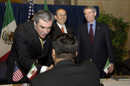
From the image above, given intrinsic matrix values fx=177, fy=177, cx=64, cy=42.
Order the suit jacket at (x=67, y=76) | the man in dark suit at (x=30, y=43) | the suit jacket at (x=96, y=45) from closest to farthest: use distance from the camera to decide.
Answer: the suit jacket at (x=67, y=76) → the man in dark suit at (x=30, y=43) → the suit jacket at (x=96, y=45)

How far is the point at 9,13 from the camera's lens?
20.4 ft

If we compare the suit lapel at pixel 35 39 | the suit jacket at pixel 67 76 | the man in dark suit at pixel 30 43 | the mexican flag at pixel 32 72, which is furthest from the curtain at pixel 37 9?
the suit jacket at pixel 67 76

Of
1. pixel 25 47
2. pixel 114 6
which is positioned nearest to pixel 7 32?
pixel 25 47

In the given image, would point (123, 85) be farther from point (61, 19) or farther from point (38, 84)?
point (61, 19)

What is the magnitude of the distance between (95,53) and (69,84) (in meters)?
2.75

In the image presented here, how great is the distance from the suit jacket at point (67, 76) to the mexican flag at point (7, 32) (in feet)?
16.7

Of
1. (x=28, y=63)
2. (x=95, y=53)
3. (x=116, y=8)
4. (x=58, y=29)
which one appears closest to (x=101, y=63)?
(x=95, y=53)

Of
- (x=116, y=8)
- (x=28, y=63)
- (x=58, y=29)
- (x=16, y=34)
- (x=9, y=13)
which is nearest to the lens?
(x=28, y=63)

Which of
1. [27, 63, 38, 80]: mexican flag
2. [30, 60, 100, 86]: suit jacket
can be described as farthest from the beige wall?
[30, 60, 100, 86]: suit jacket

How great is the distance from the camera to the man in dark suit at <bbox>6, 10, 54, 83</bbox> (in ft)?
7.70

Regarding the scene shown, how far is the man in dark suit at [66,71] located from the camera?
1257 mm

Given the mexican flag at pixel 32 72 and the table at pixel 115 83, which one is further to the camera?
the table at pixel 115 83

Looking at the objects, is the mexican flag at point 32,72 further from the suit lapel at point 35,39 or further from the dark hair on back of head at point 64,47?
the dark hair on back of head at point 64,47

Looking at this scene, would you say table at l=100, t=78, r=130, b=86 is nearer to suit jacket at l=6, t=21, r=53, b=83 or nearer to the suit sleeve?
suit jacket at l=6, t=21, r=53, b=83
